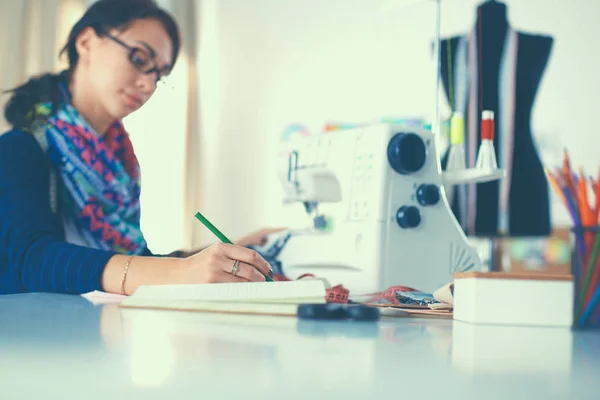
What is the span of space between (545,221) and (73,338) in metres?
2.44

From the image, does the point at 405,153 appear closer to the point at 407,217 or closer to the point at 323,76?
the point at 407,217

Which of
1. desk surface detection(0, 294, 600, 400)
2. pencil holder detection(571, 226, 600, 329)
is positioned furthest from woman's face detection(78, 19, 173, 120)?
pencil holder detection(571, 226, 600, 329)

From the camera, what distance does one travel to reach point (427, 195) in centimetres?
160

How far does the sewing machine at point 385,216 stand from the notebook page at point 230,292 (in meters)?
0.69

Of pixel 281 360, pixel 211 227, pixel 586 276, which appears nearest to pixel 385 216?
pixel 211 227

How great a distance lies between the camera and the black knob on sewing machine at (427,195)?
63.1 inches

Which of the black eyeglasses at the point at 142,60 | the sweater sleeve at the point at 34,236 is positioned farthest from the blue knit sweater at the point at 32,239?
the black eyeglasses at the point at 142,60

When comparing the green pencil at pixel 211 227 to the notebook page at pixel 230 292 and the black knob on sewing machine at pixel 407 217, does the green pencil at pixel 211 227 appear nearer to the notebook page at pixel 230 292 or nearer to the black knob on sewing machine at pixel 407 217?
the notebook page at pixel 230 292

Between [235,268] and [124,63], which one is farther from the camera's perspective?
[124,63]

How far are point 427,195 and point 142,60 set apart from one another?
1.44m

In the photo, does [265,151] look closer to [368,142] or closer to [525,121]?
[525,121]

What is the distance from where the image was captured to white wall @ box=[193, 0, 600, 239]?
2752mm

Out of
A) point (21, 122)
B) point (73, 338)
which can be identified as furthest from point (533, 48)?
point (73, 338)

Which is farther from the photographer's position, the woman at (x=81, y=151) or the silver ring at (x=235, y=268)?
the woman at (x=81, y=151)
